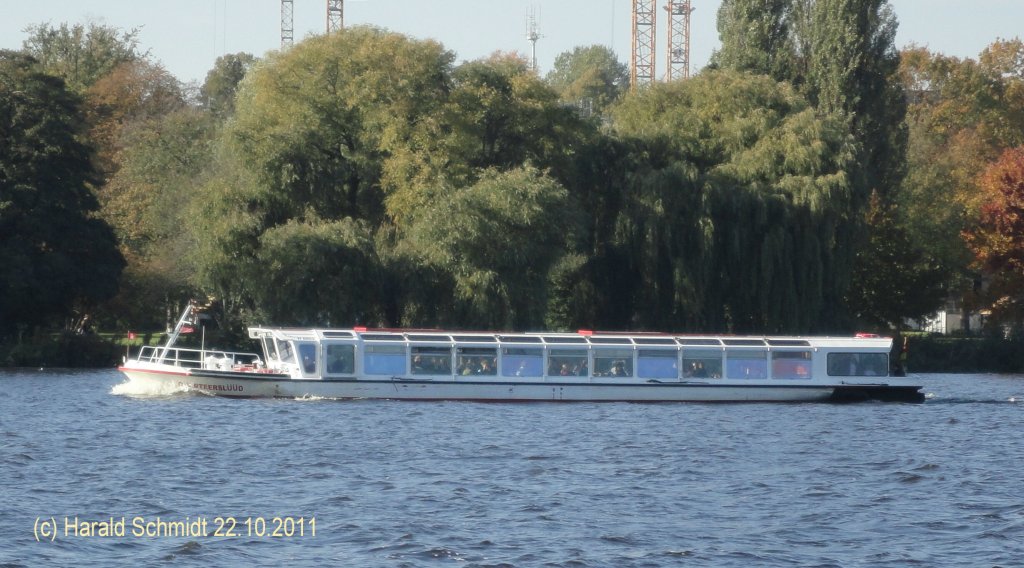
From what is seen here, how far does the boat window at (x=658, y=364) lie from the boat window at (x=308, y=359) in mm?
10273

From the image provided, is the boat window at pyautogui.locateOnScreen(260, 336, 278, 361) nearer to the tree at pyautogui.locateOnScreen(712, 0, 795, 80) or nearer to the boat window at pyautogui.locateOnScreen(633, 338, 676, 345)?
the boat window at pyautogui.locateOnScreen(633, 338, 676, 345)

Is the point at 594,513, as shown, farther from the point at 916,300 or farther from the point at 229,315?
the point at 916,300

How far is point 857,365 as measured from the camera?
51938mm

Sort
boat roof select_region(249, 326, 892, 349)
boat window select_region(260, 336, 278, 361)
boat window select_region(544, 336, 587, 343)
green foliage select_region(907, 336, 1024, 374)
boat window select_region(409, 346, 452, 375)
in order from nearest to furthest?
boat roof select_region(249, 326, 892, 349)
boat window select_region(409, 346, 452, 375)
boat window select_region(260, 336, 278, 361)
boat window select_region(544, 336, 587, 343)
green foliage select_region(907, 336, 1024, 374)

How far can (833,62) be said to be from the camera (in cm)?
7350

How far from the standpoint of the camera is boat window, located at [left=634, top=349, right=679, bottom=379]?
51312 mm

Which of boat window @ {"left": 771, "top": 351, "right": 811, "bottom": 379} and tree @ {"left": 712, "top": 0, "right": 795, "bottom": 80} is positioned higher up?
tree @ {"left": 712, "top": 0, "right": 795, "bottom": 80}

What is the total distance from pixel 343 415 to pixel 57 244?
102 ft

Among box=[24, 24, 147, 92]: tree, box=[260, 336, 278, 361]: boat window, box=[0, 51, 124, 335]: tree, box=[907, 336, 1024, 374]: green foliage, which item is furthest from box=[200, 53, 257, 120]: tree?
box=[260, 336, 278, 361]: boat window

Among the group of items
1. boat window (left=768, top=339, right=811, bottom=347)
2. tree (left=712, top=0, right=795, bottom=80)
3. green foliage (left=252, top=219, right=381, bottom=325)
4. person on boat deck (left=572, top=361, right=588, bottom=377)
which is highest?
tree (left=712, top=0, right=795, bottom=80)

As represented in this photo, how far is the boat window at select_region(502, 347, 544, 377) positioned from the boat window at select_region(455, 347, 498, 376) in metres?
0.32

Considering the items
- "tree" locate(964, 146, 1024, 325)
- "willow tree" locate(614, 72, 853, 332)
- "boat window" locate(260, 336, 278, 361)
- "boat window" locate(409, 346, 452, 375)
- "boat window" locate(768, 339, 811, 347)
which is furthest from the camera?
"tree" locate(964, 146, 1024, 325)

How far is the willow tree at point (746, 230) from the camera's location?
62.6 metres

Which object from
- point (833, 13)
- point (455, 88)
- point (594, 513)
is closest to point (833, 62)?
point (833, 13)
